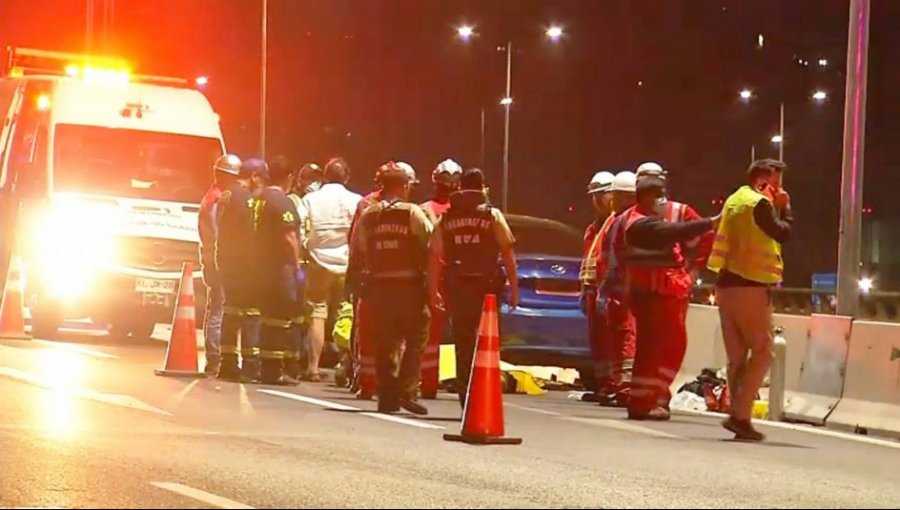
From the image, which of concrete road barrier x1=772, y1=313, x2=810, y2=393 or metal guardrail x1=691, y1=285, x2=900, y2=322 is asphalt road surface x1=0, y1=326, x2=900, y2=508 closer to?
concrete road barrier x1=772, y1=313, x2=810, y2=393

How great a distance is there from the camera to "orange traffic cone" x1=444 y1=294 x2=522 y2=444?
10258 mm

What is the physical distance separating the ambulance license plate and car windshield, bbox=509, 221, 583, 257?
4.69 m

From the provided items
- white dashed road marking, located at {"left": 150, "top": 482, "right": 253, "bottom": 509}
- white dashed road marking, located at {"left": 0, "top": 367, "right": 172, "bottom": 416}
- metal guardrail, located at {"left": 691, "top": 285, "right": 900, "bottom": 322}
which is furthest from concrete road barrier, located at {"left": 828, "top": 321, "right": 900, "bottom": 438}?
metal guardrail, located at {"left": 691, "top": 285, "right": 900, "bottom": 322}

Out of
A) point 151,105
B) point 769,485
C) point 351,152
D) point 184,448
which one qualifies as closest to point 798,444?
point 769,485

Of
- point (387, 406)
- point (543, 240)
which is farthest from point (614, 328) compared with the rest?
point (543, 240)

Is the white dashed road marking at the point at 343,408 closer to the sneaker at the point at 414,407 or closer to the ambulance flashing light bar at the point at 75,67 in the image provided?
the sneaker at the point at 414,407

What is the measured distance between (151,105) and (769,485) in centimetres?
1244

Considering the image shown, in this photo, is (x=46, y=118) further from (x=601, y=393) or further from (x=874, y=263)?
(x=874, y=263)

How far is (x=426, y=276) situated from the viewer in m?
12.2

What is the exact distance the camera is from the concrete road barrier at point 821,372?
13016 mm

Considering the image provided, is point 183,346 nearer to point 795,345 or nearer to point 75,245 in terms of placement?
point 75,245

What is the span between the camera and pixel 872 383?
41.4ft

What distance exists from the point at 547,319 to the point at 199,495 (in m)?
7.40

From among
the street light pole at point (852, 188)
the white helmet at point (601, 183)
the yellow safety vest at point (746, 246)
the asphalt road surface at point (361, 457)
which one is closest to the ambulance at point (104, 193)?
the asphalt road surface at point (361, 457)
